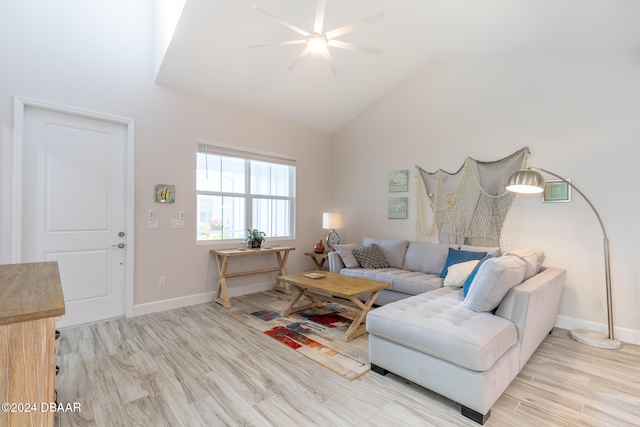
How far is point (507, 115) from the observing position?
3.78 m

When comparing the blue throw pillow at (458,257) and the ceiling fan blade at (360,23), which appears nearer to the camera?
the ceiling fan blade at (360,23)

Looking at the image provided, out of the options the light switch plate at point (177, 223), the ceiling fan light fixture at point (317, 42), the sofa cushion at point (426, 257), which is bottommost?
the sofa cushion at point (426, 257)

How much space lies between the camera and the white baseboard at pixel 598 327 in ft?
9.78

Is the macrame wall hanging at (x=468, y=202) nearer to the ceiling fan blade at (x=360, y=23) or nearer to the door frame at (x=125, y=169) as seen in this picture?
the ceiling fan blade at (x=360, y=23)

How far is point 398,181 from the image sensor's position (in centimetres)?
484

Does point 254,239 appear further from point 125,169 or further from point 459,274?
point 459,274

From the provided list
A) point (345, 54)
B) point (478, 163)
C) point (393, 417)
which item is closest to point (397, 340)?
point (393, 417)

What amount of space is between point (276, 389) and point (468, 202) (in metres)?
3.29

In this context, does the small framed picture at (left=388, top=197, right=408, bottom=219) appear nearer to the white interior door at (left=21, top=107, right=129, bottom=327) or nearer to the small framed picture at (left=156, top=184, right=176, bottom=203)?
the small framed picture at (left=156, top=184, right=176, bottom=203)

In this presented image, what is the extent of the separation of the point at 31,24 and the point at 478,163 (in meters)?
5.07

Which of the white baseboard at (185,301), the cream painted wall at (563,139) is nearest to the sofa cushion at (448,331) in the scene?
the cream painted wall at (563,139)

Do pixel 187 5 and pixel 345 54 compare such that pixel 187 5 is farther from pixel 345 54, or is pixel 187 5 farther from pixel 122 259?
pixel 122 259

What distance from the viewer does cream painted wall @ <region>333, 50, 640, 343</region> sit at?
120 inches

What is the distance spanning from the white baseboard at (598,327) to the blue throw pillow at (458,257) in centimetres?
104
